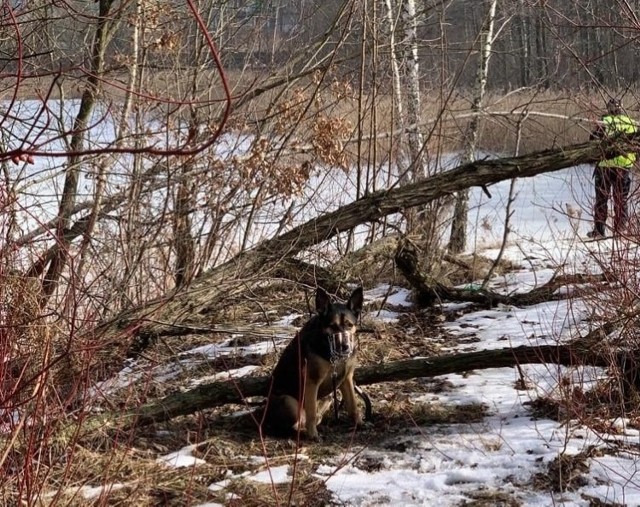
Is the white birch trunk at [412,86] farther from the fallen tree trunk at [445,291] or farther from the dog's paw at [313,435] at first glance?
the dog's paw at [313,435]

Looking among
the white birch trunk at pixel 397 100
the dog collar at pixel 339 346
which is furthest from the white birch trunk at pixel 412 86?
the dog collar at pixel 339 346

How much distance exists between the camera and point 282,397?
5102 mm

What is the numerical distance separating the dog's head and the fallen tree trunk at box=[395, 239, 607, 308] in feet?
9.58

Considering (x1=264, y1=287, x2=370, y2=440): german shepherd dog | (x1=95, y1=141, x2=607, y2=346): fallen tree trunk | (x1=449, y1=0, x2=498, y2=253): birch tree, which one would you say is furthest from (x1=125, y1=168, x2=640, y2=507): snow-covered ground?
(x1=449, y1=0, x2=498, y2=253): birch tree

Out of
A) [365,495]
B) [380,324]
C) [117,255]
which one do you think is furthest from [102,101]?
[365,495]

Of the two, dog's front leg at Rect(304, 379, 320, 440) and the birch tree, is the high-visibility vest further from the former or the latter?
the birch tree

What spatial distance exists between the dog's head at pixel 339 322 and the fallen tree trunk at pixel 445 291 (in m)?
2.92

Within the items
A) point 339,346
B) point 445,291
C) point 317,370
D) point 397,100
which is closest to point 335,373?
point 317,370

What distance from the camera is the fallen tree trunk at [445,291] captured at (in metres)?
8.10

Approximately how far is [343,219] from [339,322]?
2.14m

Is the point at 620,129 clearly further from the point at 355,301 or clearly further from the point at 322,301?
the point at 322,301

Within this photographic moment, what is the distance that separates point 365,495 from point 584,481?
1.23 meters

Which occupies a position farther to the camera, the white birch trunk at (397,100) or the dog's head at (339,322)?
the white birch trunk at (397,100)

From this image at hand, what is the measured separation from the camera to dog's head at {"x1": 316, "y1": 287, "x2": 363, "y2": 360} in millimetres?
5016
